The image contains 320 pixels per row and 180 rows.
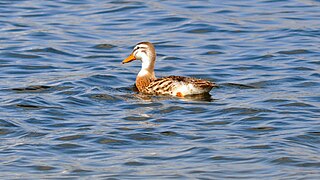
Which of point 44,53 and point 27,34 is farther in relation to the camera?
point 27,34

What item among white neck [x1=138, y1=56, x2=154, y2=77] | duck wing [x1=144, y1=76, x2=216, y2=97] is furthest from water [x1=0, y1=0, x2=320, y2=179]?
white neck [x1=138, y1=56, x2=154, y2=77]

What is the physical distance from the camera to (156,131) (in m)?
12.9

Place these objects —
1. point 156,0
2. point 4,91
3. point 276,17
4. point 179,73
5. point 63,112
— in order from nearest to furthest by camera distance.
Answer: point 63,112
point 4,91
point 179,73
point 276,17
point 156,0

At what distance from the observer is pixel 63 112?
14.0 metres

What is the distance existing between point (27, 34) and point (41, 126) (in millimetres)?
7399

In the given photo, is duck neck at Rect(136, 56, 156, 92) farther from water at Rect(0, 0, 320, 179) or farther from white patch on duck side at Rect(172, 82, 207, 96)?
white patch on duck side at Rect(172, 82, 207, 96)

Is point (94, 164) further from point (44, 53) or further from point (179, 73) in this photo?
point (44, 53)

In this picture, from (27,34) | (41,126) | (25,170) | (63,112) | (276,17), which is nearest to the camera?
(25,170)

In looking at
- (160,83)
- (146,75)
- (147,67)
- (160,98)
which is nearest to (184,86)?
(160,98)

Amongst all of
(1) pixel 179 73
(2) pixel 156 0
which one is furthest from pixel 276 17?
(1) pixel 179 73

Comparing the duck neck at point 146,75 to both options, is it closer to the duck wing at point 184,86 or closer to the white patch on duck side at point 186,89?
the duck wing at point 184,86

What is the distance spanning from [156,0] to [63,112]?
994 centimetres

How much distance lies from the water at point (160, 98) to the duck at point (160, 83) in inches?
7.1

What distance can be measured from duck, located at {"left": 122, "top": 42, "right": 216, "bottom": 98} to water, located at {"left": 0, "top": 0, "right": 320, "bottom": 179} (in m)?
0.18
